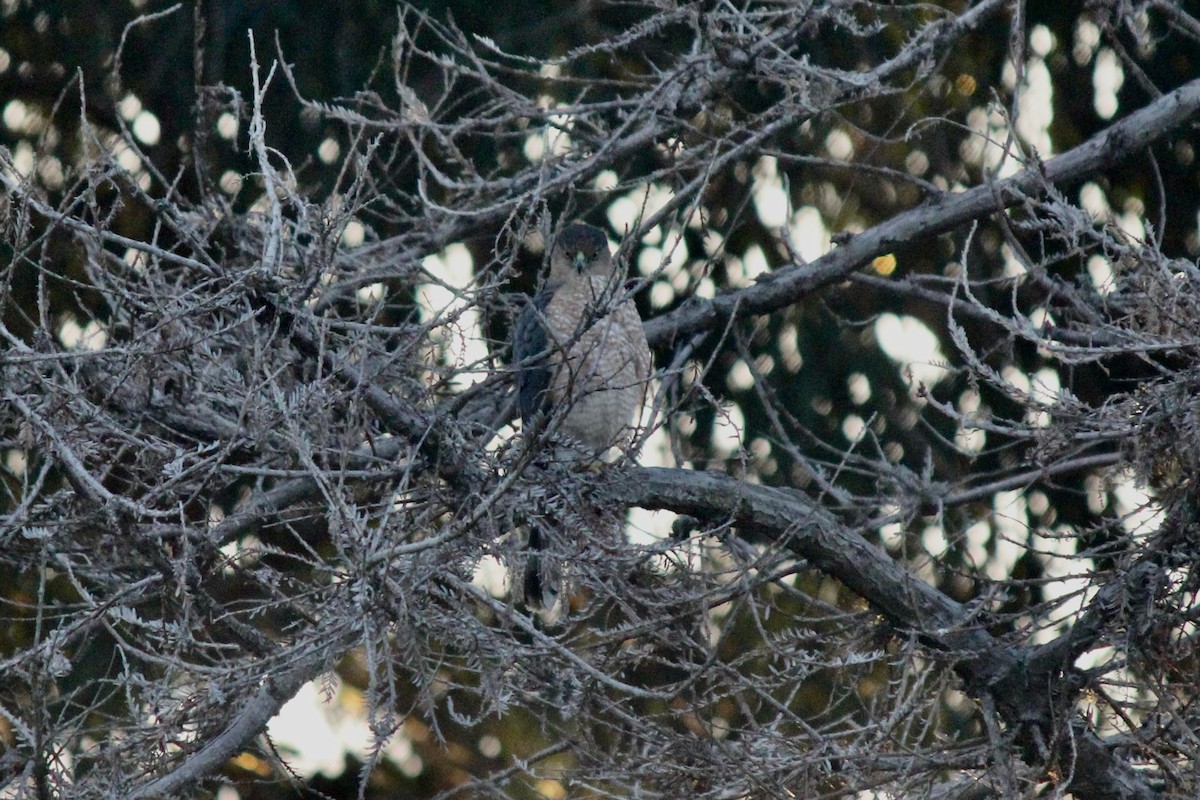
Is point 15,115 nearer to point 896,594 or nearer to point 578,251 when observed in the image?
point 578,251

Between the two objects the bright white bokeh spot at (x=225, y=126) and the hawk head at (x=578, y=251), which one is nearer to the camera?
the hawk head at (x=578, y=251)

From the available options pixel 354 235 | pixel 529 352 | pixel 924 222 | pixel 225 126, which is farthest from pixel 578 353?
pixel 225 126

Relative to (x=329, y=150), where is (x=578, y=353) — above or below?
below

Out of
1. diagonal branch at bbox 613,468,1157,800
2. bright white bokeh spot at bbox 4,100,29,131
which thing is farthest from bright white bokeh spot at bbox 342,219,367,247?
diagonal branch at bbox 613,468,1157,800

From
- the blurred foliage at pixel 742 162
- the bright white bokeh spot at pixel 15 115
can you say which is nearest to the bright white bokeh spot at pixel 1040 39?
the blurred foliage at pixel 742 162

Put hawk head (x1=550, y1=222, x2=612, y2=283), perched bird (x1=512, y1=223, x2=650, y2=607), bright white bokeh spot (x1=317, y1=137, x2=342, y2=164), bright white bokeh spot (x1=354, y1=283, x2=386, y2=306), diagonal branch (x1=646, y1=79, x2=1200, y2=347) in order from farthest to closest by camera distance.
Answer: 1. bright white bokeh spot (x1=317, y1=137, x2=342, y2=164)
2. hawk head (x1=550, y1=222, x2=612, y2=283)
3. diagonal branch (x1=646, y1=79, x2=1200, y2=347)
4. perched bird (x1=512, y1=223, x2=650, y2=607)
5. bright white bokeh spot (x1=354, y1=283, x2=386, y2=306)

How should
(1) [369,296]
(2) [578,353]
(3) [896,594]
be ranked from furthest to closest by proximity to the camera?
(1) [369,296] < (2) [578,353] < (3) [896,594]

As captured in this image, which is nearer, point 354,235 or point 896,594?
point 896,594

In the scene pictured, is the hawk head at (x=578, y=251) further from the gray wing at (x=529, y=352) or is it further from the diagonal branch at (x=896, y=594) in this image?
the diagonal branch at (x=896, y=594)

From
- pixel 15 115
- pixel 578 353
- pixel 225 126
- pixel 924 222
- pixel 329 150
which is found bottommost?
pixel 924 222

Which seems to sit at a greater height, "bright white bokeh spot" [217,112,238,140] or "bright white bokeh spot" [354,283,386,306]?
"bright white bokeh spot" [217,112,238,140]

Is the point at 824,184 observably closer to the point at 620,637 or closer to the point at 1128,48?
the point at 1128,48

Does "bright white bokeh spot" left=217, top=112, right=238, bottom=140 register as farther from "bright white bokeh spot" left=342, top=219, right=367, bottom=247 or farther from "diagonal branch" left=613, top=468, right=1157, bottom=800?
"diagonal branch" left=613, top=468, right=1157, bottom=800

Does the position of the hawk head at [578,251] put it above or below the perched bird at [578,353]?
above
